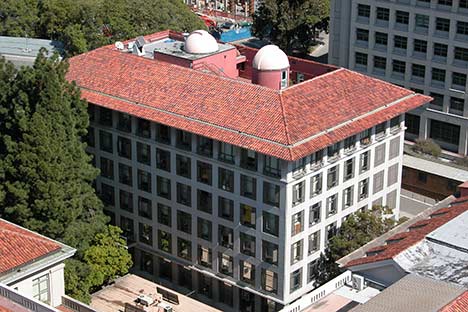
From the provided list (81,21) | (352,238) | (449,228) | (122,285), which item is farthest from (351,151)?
(81,21)

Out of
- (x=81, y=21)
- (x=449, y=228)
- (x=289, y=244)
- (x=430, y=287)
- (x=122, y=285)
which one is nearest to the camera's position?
(x=430, y=287)

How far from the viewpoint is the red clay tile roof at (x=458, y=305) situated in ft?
159

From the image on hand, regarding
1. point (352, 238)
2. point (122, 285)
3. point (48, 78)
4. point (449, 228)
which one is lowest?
point (122, 285)

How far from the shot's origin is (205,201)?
2943 inches

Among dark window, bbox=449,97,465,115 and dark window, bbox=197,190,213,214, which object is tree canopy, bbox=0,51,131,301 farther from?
dark window, bbox=449,97,465,115

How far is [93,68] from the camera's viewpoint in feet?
267

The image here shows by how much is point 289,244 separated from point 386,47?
4589cm

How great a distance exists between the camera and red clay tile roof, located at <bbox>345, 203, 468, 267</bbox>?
5800 cm

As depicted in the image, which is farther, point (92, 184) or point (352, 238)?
point (92, 184)

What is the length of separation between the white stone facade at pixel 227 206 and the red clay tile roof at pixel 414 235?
831cm

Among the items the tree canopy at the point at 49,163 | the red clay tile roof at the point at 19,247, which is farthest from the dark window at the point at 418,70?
the red clay tile roof at the point at 19,247

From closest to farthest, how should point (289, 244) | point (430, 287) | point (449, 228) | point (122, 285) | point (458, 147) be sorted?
point (430, 287), point (449, 228), point (289, 244), point (122, 285), point (458, 147)

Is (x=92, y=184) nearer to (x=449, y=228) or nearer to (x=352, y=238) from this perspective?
(x=352, y=238)

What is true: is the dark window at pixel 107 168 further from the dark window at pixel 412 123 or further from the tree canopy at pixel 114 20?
the dark window at pixel 412 123
